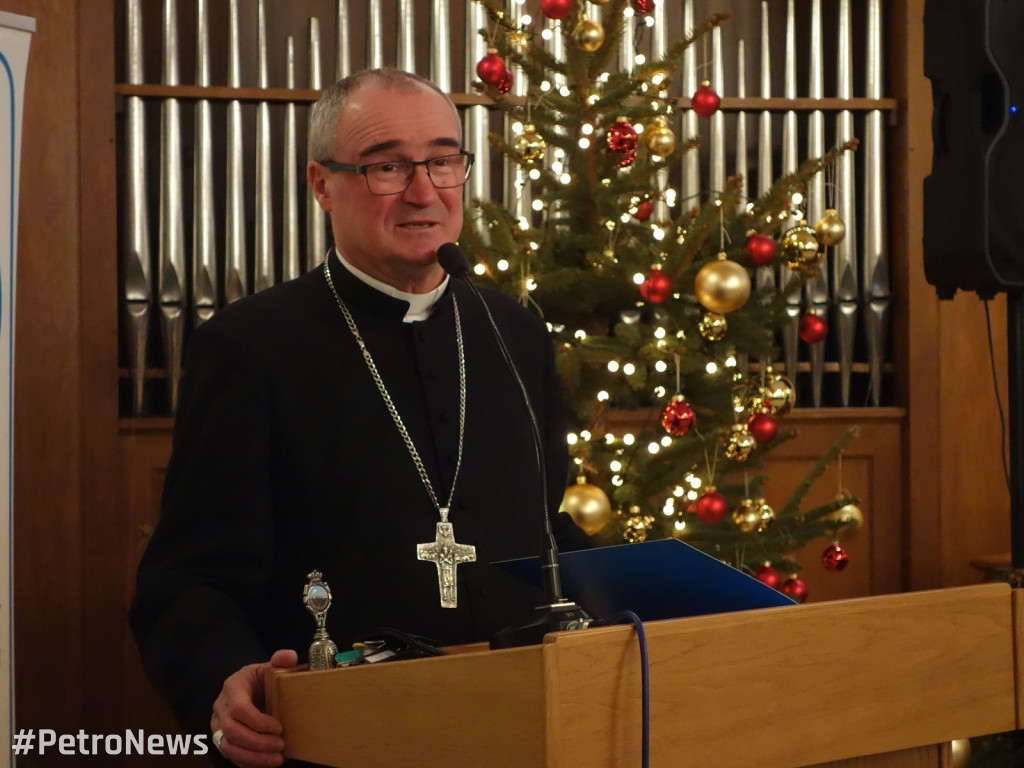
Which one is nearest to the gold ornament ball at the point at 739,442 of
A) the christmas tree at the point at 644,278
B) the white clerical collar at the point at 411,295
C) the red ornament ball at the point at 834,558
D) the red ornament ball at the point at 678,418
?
the christmas tree at the point at 644,278

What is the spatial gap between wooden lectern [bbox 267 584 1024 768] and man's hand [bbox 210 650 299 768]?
18mm

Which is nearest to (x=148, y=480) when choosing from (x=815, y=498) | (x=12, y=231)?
(x=12, y=231)

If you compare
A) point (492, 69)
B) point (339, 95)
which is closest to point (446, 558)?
point (339, 95)

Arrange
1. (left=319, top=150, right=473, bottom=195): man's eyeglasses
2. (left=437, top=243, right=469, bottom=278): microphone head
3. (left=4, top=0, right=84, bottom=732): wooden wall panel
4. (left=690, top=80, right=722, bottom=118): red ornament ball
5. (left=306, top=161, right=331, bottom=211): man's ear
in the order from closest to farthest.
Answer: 1. (left=437, top=243, right=469, bottom=278): microphone head
2. (left=319, top=150, right=473, bottom=195): man's eyeglasses
3. (left=306, top=161, right=331, bottom=211): man's ear
4. (left=690, top=80, right=722, bottom=118): red ornament ball
5. (left=4, top=0, right=84, bottom=732): wooden wall panel

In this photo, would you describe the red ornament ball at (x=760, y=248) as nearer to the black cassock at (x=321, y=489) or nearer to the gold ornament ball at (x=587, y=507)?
the gold ornament ball at (x=587, y=507)

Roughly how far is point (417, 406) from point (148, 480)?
2638 millimetres

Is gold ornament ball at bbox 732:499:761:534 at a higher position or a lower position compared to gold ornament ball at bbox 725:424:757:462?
lower

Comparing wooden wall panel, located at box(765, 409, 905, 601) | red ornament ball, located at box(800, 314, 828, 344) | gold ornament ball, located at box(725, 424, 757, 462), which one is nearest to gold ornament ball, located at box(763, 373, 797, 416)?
gold ornament ball, located at box(725, 424, 757, 462)

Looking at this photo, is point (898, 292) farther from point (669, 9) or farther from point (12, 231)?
point (12, 231)

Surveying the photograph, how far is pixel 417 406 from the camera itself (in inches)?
84.3

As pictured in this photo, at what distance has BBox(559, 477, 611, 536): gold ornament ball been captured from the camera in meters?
3.13

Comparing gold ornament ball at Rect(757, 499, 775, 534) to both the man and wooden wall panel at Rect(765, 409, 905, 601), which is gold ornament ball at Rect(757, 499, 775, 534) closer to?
wooden wall panel at Rect(765, 409, 905, 601)

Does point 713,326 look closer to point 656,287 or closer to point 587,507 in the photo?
point 656,287

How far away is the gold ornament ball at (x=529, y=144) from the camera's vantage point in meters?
3.44
